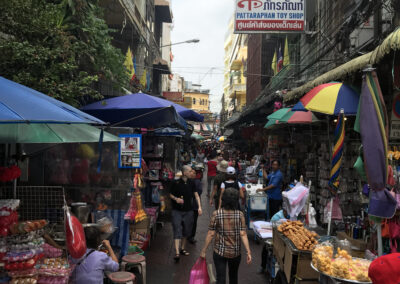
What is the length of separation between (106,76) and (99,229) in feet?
17.5

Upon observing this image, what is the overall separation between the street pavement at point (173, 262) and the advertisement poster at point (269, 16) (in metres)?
6.61

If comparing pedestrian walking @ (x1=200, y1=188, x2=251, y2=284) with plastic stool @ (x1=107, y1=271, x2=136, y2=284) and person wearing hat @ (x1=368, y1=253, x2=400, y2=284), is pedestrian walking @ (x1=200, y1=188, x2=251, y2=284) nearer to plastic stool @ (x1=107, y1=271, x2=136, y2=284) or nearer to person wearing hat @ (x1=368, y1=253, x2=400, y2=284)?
plastic stool @ (x1=107, y1=271, x2=136, y2=284)

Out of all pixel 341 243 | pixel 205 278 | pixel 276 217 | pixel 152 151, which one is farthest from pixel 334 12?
pixel 205 278

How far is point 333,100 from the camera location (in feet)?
16.7

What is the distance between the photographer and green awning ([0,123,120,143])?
17.0ft

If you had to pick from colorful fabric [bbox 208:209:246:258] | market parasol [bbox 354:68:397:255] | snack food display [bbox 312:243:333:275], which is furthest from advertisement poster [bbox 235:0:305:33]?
snack food display [bbox 312:243:333:275]

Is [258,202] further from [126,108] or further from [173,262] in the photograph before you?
[126,108]

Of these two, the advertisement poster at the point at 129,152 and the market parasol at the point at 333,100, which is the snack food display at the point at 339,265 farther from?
the advertisement poster at the point at 129,152

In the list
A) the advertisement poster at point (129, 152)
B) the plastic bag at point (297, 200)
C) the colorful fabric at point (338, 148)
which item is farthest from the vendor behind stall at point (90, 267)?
the plastic bag at point (297, 200)

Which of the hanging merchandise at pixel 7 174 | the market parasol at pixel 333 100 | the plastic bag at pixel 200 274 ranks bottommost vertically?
the plastic bag at pixel 200 274

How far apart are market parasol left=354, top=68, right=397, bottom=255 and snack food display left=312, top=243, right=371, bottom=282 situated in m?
0.62

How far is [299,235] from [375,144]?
185 cm

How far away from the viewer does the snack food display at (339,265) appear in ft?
12.1

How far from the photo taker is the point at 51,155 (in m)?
6.44
